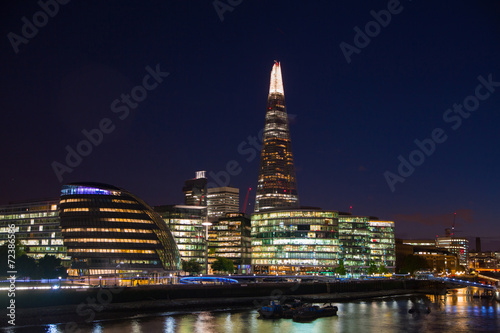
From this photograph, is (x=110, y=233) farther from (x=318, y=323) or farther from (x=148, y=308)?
(x=318, y=323)

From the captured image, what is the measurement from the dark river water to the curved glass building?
184ft

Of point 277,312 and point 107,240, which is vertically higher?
point 107,240

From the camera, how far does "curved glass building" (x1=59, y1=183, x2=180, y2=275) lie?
14212 cm

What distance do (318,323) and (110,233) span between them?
268ft

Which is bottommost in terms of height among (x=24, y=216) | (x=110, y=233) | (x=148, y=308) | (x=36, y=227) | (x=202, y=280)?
(x=148, y=308)

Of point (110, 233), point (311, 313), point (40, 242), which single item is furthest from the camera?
point (40, 242)

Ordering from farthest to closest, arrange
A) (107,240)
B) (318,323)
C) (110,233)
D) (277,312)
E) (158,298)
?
(110,233) < (107,240) < (158,298) < (277,312) < (318,323)

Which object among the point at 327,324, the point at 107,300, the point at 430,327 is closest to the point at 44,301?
the point at 107,300

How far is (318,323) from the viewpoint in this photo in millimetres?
81438

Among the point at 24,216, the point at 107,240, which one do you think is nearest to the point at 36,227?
the point at 24,216

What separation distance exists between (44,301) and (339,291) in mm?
82306

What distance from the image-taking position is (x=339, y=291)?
453 feet

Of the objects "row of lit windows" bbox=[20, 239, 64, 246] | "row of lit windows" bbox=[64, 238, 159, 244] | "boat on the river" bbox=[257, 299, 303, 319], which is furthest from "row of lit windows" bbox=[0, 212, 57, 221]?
"boat on the river" bbox=[257, 299, 303, 319]

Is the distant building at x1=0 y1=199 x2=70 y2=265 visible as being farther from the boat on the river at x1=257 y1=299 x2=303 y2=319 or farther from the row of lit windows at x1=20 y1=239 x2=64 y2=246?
the boat on the river at x1=257 y1=299 x2=303 y2=319
